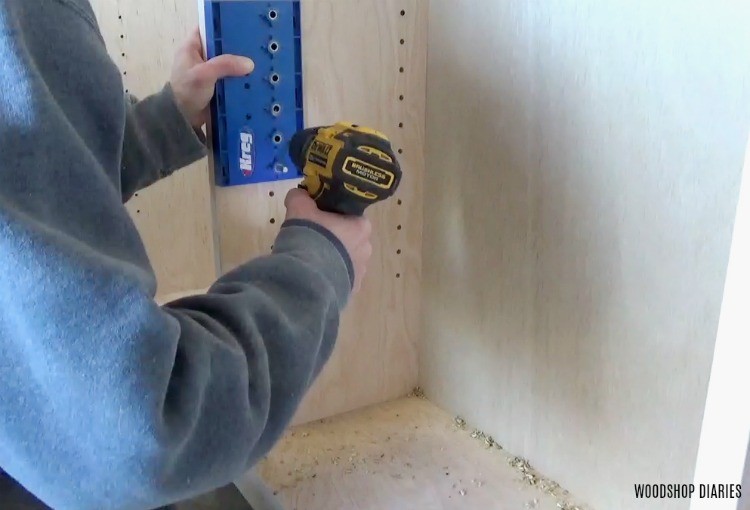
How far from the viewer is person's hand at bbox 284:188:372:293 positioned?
A: 559mm

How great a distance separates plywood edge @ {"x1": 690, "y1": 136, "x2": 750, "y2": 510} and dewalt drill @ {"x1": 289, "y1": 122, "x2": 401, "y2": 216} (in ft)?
0.86

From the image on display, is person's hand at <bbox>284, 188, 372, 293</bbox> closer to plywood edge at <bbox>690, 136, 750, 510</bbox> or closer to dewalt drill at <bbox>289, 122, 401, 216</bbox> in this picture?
dewalt drill at <bbox>289, 122, 401, 216</bbox>

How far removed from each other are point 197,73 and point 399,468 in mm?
469

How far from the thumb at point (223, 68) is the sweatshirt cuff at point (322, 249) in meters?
0.18

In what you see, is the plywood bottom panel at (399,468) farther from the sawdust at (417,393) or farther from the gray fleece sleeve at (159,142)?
the gray fleece sleeve at (159,142)

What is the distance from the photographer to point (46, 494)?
0.38 m

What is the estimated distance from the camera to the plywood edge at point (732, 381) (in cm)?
46

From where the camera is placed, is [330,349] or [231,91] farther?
[231,91]

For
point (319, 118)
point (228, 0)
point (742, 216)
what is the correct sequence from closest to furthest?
point (742, 216) < point (228, 0) < point (319, 118)

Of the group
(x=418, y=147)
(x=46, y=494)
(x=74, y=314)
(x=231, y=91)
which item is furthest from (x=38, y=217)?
(x=418, y=147)

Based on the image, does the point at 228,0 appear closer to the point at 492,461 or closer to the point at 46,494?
the point at 46,494

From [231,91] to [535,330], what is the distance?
0.39 meters

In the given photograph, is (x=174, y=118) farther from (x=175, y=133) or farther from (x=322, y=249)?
(x=322, y=249)

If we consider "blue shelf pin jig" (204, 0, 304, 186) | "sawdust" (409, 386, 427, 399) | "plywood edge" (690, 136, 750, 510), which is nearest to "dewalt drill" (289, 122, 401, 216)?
"blue shelf pin jig" (204, 0, 304, 186)
